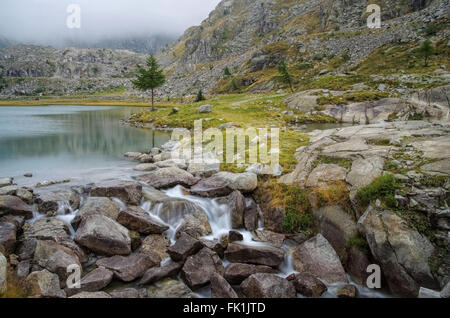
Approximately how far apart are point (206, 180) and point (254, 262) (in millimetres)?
7555

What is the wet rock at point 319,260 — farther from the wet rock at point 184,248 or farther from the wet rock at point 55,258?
the wet rock at point 55,258

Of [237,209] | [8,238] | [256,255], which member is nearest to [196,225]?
[237,209]

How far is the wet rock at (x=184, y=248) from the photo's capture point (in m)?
11.3

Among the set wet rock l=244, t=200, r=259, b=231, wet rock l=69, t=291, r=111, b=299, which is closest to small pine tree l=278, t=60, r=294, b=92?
wet rock l=244, t=200, r=259, b=231

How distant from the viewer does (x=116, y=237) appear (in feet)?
38.7

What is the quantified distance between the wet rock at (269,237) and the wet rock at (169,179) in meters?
A: 6.37

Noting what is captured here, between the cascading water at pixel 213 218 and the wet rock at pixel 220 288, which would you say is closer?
the wet rock at pixel 220 288

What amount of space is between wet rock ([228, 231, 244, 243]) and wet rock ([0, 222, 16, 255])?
930cm

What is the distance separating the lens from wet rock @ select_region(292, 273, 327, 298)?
32.3 ft

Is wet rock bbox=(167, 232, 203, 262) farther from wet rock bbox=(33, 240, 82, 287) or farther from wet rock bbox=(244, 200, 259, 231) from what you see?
wet rock bbox=(33, 240, 82, 287)

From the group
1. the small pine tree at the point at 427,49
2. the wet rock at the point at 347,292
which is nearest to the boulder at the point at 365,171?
the wet rock at the point at 347,292

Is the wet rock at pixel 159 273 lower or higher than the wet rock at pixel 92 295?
lower

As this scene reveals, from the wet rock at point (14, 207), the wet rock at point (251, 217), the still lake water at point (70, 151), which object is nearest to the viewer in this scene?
the wet rock at point (14, 207)
